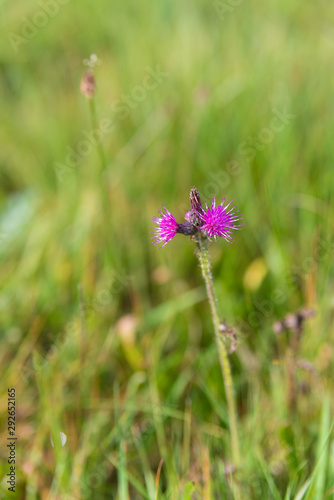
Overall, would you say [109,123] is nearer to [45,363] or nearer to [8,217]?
[8,217]

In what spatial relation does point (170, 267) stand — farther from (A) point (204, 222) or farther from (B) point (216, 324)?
(A) point (204, 222)

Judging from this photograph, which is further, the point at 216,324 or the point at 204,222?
the point at 216,324

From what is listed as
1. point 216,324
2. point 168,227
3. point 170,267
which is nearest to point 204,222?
point 168,227

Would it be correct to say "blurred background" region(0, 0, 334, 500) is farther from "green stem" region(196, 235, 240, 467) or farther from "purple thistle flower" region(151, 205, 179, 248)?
"purple thistle flower" region(151, 205, 179, 248)

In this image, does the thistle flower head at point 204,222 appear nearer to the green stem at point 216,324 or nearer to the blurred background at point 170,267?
the green stem at point 216,324

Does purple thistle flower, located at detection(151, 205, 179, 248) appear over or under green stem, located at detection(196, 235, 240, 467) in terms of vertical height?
over

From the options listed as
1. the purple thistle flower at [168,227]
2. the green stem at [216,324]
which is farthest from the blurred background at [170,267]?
the purple thistle flower at [168,227]

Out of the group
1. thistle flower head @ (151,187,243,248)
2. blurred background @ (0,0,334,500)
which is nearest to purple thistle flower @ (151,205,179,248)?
thistle flower head @ (151,187,243,248)

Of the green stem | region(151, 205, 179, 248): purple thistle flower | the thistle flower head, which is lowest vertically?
the green stem
